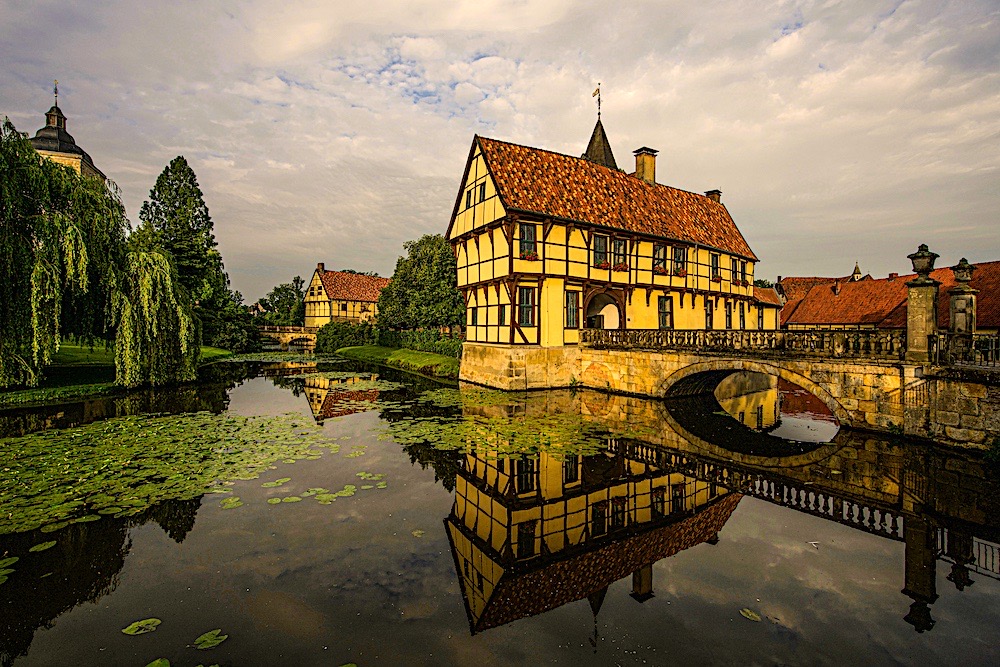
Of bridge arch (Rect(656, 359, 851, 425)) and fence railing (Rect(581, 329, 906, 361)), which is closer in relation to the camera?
fence railing (Rect(581, 329, 906, 361))

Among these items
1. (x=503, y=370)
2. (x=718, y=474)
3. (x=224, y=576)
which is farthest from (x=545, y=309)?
(x=224, y=576)

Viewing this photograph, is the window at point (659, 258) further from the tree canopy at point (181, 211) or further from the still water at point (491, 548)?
the tree canopy at point (181, 211)

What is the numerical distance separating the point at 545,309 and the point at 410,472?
1238 cm

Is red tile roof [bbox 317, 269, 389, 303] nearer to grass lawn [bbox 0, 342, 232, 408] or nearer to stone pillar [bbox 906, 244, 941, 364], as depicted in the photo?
grass lawn [bbox 0, 342, 232, 408]

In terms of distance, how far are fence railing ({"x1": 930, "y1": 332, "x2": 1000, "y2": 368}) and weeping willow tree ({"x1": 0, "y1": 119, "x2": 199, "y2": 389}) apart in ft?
79.6

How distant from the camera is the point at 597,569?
5746 mm

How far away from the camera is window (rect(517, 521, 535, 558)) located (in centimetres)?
614

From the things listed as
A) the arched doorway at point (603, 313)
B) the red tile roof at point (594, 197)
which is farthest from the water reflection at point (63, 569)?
the arched doorway at point (603, 313)

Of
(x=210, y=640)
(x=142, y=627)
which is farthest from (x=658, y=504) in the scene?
(x=142, y=627)

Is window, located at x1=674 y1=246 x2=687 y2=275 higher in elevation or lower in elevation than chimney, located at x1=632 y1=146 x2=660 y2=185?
lower

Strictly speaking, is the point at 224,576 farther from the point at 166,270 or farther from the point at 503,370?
the point at 166,270

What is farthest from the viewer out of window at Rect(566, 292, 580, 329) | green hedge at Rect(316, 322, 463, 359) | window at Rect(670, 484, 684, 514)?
green hedge at Rect(316, 322, 463, 359)

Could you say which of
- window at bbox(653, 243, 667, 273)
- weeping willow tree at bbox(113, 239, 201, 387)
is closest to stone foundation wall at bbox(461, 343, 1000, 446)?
window at bbox(653, 243, 667, 273)

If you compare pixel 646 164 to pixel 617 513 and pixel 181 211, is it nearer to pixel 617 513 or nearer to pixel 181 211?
pixel 617 513
